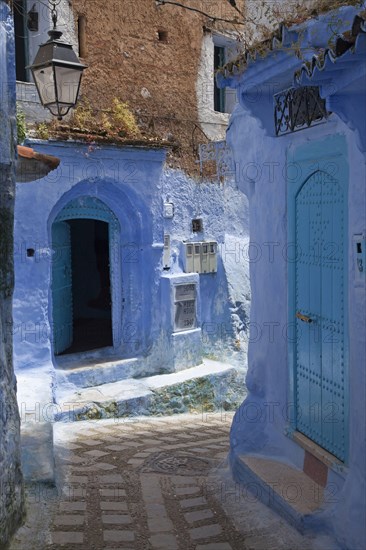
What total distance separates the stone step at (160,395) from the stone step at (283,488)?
343 centimetres

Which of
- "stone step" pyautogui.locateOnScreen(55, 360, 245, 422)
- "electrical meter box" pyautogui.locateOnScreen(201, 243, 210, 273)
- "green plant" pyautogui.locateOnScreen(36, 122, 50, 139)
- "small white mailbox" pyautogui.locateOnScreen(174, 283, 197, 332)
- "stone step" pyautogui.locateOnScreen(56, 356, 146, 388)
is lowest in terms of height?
"stone step" pyautogui.locateOnScreen(55, 360, 245, 422)

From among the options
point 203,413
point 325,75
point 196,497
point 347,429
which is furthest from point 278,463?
point 203,413

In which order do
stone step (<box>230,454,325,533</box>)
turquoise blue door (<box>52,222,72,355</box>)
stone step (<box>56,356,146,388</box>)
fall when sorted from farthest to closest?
turquoise blue door (<box>52,222,72,355</box>)
stone step (<box>56,356,146,388</box>)
stone step (<box>230,454,325,533</box>)

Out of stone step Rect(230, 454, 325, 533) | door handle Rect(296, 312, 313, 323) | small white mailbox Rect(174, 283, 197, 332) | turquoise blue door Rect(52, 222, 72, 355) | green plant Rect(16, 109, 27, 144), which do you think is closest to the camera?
stone step Rect(230, 454, 325, 533)

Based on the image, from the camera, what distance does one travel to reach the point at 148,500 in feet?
17.6

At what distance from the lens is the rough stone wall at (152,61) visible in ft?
32.2

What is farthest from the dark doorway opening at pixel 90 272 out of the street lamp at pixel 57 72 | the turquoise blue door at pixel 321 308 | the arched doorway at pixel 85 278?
the turquoise blue door at pixel 321 308

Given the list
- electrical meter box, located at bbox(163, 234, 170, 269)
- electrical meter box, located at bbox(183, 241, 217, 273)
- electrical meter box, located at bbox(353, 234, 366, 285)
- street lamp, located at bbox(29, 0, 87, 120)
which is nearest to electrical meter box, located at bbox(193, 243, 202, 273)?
electrical meter box, located at bbox(183, 241, 217, 273)

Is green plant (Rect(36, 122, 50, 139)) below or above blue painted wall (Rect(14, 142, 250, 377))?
above

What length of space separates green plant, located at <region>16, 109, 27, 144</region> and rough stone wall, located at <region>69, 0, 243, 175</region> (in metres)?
1.31

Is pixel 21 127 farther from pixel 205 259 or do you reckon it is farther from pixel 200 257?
pixel 205 259

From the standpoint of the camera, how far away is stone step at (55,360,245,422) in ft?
29.3

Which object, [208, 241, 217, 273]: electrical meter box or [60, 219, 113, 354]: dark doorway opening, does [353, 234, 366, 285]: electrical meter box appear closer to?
[208, 241, 217, 273]: electrical meter box

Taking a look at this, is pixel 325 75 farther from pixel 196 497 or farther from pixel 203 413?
pixel 203 413
